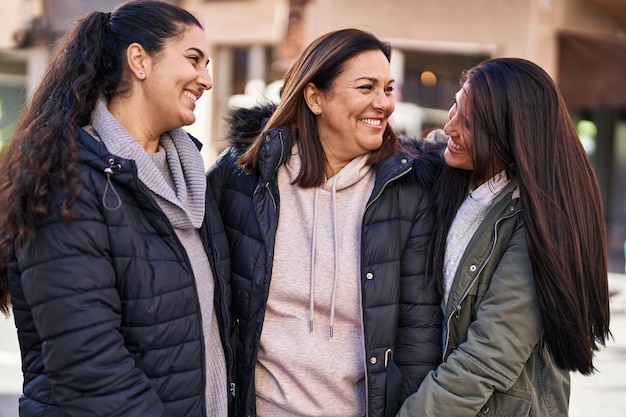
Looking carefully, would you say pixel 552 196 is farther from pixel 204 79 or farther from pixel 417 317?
pixel 204 79

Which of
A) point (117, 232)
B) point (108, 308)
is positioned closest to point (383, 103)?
point (117, 232)

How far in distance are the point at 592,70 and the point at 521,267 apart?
32.0 ft

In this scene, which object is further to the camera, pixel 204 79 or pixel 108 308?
pixel 204 79

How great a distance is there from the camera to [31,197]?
6.57ft

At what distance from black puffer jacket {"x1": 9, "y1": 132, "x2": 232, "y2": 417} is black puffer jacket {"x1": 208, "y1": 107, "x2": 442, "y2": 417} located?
35 cm

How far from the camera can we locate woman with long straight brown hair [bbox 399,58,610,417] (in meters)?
2.35

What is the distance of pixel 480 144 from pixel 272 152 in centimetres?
75

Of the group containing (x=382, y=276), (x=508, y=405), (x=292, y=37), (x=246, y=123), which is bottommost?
(x=508, y=405)

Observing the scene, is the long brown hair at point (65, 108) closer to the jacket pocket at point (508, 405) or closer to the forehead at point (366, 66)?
the forehead at point (366, 66)

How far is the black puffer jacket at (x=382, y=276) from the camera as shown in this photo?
257 centimetres

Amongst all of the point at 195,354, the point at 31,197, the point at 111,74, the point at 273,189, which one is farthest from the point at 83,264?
the point at 273,189

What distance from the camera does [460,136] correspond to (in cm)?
262

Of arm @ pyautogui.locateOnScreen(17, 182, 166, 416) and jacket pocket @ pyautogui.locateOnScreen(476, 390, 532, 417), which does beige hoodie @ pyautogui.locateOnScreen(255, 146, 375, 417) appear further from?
arm @ pyautogui.locateOnScreen(17, 182, 166, 416)

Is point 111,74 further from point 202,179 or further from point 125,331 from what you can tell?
point 125,331
